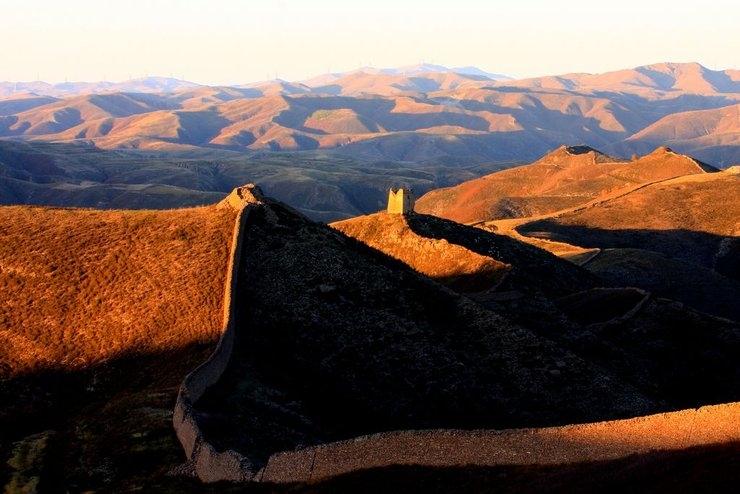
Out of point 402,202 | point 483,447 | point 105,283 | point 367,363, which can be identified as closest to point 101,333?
point 105,283

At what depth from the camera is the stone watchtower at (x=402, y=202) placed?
117188 mm

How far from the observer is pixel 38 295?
78938 millimetres

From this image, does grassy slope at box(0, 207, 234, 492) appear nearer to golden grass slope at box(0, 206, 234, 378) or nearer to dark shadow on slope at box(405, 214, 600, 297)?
golden grass slope at box(0, 206, 234, 378)

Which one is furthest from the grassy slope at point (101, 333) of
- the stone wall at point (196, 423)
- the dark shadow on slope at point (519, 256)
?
the dark shadow on slope at point (519, 256)

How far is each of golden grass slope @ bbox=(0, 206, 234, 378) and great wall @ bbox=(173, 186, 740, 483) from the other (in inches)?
912

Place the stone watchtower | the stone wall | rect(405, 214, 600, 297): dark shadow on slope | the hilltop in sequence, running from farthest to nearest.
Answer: the stone watchtower < rect(405, 214, 600, 297): dark shadow on slope < the hilltop < the stone wall

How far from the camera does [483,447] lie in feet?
140

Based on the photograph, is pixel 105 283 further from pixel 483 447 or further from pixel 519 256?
pixel 519 256

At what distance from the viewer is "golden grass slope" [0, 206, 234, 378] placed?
71.3 meters

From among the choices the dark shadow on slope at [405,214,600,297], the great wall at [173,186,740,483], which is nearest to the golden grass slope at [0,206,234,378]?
the great wall at [173,186,740,483]

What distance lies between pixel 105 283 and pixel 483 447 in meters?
48.5

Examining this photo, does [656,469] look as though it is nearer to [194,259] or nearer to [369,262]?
[369,262]

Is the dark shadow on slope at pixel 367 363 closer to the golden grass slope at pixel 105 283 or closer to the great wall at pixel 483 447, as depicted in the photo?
the golden grass slope at pixel 105 283

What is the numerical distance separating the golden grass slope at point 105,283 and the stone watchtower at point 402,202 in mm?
32979
